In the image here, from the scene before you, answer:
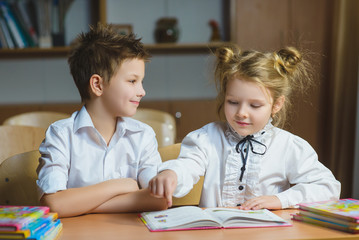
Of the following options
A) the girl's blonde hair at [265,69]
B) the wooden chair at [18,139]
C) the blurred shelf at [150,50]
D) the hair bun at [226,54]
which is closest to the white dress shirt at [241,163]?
the girl's blonde hair at [265,69]

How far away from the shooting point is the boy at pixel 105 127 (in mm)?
1430

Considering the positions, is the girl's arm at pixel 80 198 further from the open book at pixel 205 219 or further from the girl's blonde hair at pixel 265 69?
the girl's blonde hair at pixel 265 69

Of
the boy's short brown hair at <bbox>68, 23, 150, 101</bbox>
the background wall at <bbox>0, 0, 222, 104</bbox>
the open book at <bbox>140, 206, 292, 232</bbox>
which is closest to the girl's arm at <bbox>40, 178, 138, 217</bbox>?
the open book at <bbox>140, 206, 292, 232</bbox>

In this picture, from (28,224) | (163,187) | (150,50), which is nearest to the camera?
(28,224)

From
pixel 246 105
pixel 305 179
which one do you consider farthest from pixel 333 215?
pixel 246 105

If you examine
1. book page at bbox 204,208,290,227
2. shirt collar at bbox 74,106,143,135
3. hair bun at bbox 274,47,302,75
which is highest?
hair bun at bbox 274,47,302,75

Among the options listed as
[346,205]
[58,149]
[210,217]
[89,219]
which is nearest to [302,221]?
[346,205]

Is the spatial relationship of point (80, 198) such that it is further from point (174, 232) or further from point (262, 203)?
point (262, 203)

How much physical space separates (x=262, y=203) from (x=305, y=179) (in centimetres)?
21

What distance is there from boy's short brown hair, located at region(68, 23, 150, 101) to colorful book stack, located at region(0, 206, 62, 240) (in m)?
0.55

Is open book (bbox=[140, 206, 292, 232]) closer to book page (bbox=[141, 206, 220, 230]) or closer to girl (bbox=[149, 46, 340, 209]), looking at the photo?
book page (bbox=[141, 206, 220, 230])

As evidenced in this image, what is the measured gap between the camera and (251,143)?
152 centimetres

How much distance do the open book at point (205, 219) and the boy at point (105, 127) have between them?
210 millimetres

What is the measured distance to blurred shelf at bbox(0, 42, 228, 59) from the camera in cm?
387
